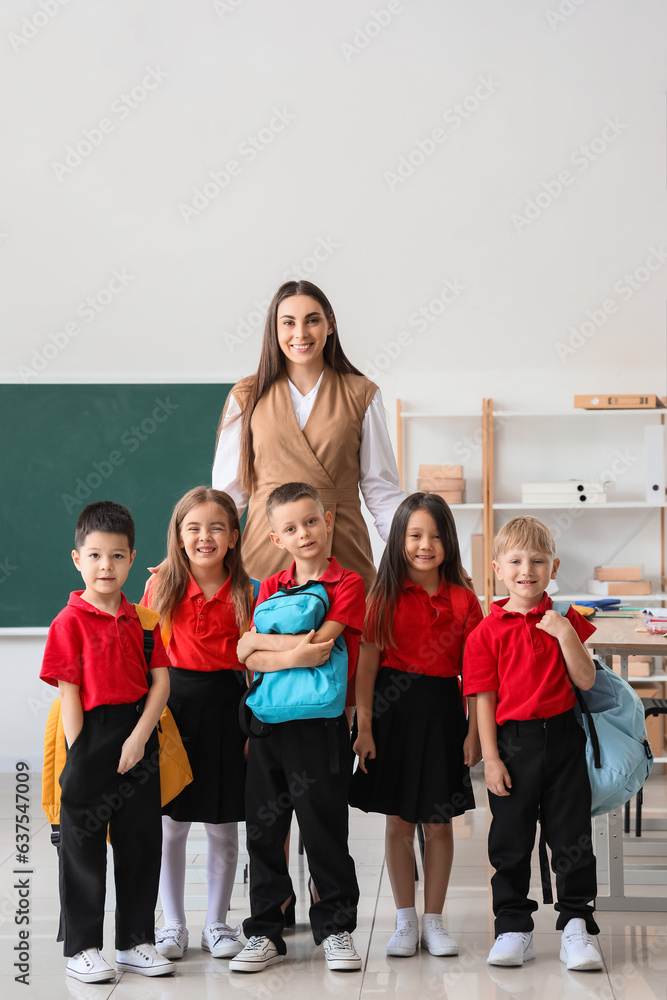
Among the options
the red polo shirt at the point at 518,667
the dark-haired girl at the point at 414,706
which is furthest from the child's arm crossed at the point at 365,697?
the red polo shirt at the point at 518,667

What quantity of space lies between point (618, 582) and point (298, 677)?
2.82 metres

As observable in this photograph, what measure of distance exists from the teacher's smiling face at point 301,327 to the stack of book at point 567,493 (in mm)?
2295

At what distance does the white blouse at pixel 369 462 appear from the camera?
2.48m

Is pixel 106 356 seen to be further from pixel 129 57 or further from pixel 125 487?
pixel 129 57

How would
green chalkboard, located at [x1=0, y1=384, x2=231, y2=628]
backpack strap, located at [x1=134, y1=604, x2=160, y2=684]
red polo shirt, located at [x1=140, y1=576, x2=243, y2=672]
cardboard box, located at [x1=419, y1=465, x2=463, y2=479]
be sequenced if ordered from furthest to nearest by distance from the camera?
green chalkboard, located at [x1=0, y1=384, x2=231, y2=628] → cardboard box, located at [x1=419, y1=465, x2=463, y2=479] → red polo shirt, located at [x1=140, y1=576, x2=243, y2=672] → backpack strap, located at [x1=134, y1=604, x2=160, y2=684]

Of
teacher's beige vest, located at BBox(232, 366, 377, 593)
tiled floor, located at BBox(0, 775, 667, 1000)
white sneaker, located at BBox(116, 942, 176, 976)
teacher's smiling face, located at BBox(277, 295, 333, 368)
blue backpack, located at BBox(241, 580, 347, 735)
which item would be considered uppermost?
teacher's smiling face, located at BBox(277, 295, 333, 368)

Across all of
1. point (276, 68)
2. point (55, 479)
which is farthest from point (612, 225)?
point (55, 479)

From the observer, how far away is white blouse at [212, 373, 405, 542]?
8.14ft

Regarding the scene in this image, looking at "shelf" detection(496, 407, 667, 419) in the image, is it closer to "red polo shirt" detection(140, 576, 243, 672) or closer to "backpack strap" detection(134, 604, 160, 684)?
"red polo shirt" detection(140, 576, 243, 672)

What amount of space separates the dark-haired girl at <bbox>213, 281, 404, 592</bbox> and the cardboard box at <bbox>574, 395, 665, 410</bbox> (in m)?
2.21

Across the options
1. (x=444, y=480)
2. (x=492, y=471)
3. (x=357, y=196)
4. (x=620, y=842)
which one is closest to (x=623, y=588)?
(x=492, y=471)

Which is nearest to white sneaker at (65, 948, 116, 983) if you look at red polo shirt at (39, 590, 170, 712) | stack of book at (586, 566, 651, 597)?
red polo shirt at (39, 590, 170, 712)

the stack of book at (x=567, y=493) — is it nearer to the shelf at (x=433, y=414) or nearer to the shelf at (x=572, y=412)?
the shelf at (x=572, y=412)

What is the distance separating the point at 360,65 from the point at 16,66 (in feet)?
4.74
